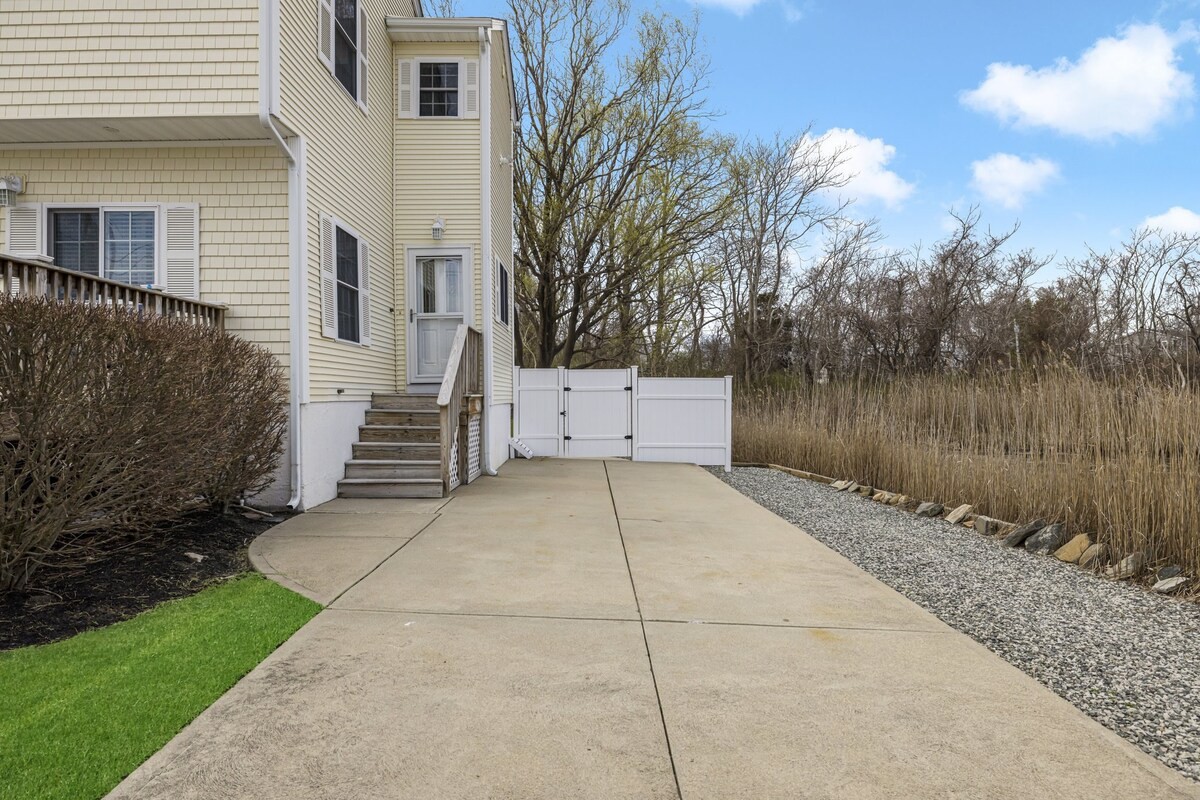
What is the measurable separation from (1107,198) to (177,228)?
19365mm

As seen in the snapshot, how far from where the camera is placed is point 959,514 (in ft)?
22.8

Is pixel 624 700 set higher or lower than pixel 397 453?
lower

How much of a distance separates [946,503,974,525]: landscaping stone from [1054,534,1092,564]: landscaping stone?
1.43m

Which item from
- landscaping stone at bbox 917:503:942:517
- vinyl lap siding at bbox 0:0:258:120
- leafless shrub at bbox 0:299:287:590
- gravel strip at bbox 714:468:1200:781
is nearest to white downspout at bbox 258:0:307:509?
vinyl lap siding at bbox 0:0:258:120

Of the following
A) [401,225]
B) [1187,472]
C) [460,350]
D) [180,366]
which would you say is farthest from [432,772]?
[401,225]

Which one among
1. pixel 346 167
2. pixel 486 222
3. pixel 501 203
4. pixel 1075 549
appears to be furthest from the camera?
pixel 501 203

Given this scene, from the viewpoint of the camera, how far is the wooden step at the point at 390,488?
729 centimetres

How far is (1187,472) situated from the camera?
15.9ft

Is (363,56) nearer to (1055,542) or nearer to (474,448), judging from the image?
(474,448)

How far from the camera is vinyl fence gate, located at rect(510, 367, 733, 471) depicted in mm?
11844

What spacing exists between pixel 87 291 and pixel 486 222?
535 centimetres

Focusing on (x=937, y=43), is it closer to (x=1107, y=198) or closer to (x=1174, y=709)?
(x=1107, y=198)

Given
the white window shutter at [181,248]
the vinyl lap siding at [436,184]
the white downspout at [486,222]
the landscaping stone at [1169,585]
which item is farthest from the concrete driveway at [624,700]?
the vinyl lap siding at [436,184]

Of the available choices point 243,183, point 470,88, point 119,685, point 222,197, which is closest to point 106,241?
point 222,197
